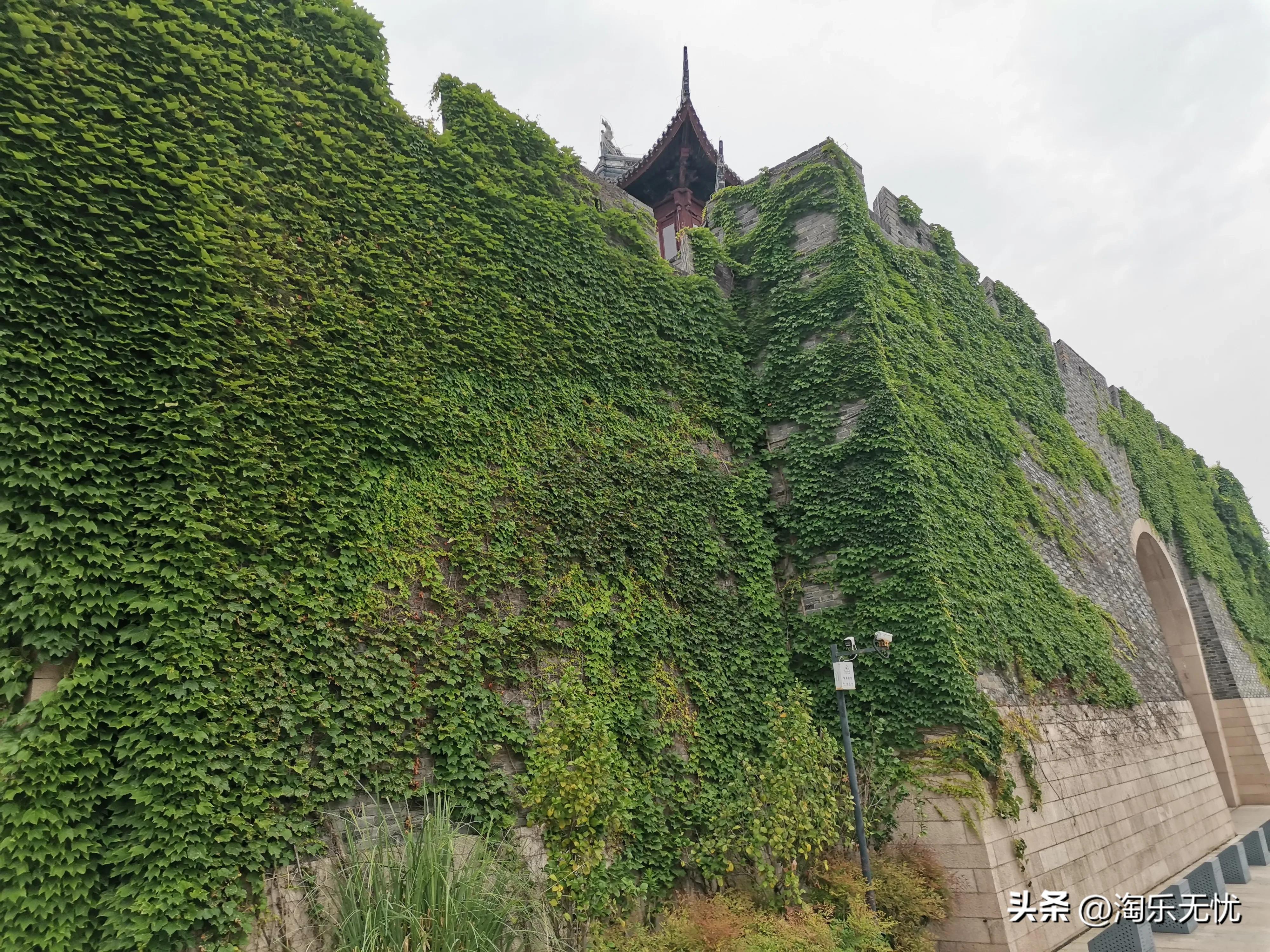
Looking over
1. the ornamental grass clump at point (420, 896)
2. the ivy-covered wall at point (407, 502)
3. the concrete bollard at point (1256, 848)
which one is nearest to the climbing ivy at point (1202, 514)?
the concrete bollard at point (1256, 848)

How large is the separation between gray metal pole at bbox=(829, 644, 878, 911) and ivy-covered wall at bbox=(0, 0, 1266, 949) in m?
0.24

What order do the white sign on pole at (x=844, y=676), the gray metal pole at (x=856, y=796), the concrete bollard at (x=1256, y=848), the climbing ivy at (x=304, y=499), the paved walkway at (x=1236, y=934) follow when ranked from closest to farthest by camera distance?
the climbing ivy at (x=304, y=499) < the gray metal pole at (x=856, y=796) < the white sign on pole at (x=844, y=676) < the paved walkway at (x=1236, y=934) < the concrete bollard at (x=1256, y=848)

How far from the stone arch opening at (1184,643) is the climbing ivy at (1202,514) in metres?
0.80

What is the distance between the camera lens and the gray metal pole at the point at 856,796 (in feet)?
21.2

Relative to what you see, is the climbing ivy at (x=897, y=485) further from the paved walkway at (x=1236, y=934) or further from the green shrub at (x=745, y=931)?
the paved walkway at (x=1236, y=934)

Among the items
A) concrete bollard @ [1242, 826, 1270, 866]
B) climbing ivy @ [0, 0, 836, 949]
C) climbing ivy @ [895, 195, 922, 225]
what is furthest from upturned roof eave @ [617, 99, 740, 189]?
concrete bollard @ [1242, 826, 1270, 866]

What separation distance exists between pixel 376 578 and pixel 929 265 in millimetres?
9898

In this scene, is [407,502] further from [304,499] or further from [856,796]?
[856,796]

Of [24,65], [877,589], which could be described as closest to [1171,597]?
[877,589]

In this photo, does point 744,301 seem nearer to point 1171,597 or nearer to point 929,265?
point 929,265

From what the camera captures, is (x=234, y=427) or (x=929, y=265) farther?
(x=929, y=265)

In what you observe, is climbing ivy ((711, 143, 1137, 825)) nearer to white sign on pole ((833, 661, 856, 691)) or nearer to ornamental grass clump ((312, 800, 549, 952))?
white sign on pole ((833, 661, 856, 691))

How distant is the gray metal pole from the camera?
21.2 feet

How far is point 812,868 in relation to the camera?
6703 millimetres
